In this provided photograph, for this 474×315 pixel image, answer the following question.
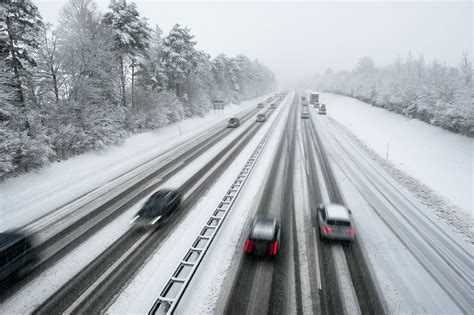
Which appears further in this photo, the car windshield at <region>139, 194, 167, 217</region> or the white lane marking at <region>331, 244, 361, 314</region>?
the car windshield at <region>139, 194, 167, 217</region>

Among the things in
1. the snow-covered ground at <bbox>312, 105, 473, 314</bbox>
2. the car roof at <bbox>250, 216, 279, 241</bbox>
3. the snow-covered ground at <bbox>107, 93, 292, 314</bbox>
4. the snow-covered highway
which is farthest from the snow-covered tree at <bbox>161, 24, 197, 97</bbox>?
the car roof at <bbox>250, 216, 279, 241</bbox>

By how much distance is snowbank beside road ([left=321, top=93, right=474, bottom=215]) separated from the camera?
51.7 ft

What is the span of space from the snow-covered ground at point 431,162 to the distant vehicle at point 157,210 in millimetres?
15017

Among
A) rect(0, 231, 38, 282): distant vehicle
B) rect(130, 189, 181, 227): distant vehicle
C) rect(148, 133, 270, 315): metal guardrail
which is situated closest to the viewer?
rect(148, 133, 270, 315): metal guardrail

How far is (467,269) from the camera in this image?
29.8 feet

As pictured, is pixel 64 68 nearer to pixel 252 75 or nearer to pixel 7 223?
pixel 7 223

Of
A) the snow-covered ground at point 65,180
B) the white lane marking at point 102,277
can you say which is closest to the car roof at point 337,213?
the white lane marking at point 102,277

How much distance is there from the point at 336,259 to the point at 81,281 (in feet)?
32.2

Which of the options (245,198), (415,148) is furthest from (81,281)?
(415,148)

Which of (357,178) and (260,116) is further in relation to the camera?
(260,116)

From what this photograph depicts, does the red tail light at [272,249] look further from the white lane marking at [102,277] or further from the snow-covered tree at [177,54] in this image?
the snow-covered tree at [177,54]

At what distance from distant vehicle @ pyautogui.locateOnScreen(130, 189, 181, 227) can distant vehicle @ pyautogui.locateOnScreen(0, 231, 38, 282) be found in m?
3.80

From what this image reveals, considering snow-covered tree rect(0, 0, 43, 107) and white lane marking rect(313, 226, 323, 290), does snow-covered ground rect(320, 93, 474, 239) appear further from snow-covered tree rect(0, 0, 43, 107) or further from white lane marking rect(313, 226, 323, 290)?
snow-covered tree rect(0, 0, 43, 107)

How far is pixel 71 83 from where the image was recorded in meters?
19.9
